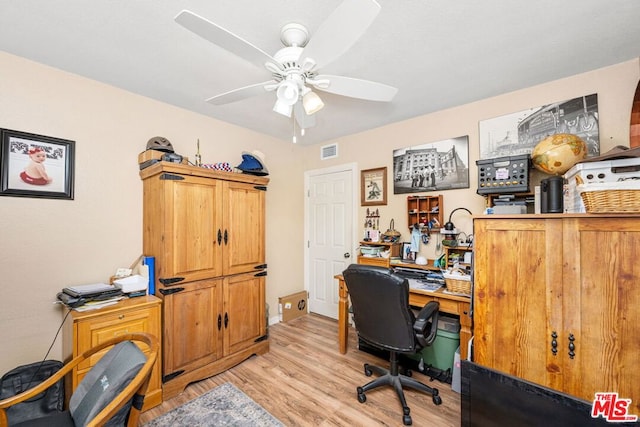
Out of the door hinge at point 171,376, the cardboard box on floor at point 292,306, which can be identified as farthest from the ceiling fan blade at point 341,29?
the cardboard box on floor at point 292,306

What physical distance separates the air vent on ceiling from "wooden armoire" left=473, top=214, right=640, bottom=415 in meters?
2.39

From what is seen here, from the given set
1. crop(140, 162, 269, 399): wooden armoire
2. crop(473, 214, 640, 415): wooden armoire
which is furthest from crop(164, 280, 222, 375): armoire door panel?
crop(473, 214, 640, 415): wooden armoire

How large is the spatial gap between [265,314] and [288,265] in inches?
40.0

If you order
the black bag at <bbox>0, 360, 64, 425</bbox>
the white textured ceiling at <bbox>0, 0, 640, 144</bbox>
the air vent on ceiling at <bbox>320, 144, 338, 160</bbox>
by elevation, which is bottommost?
the black bag at <bbox>0, 360, 64, 425</bbox>

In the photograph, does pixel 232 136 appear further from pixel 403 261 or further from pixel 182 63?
pixel 403 261

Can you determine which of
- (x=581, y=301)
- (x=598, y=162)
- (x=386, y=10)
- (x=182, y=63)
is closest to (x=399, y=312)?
(x=581, y=301)

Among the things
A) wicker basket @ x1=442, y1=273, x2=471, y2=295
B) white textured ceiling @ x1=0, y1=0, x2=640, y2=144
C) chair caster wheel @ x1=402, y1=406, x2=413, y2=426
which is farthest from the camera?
wicker basket @ x1=442, y1=273, x2=471, y2=295

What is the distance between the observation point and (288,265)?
3828mm

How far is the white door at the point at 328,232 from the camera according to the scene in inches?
141

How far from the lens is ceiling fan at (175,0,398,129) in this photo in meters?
1.08

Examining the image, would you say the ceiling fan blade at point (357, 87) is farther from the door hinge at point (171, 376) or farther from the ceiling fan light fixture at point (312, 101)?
the door hinge at point (171, 376)

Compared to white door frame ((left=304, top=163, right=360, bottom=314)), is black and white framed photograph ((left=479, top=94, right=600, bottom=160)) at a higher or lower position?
higher

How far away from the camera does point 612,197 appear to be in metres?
1.30

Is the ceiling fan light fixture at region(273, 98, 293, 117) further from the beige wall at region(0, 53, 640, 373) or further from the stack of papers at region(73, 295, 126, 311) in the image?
the stack of papers at region(73, 295, 126, 311)
